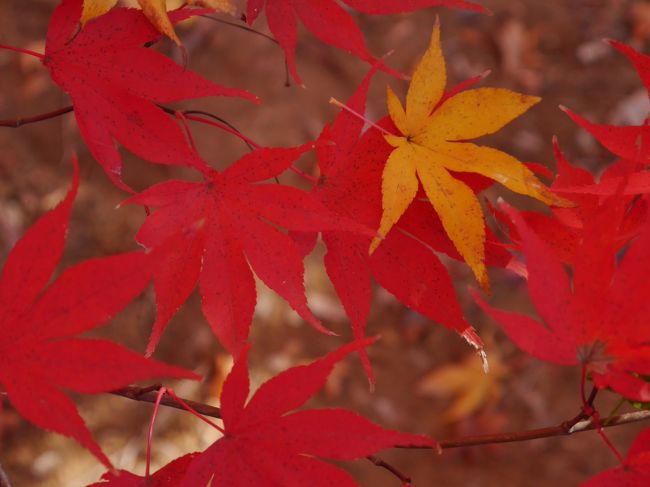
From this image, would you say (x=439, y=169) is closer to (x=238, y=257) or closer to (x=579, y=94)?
(x=238, y=257)

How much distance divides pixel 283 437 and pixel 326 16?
15.3 inches

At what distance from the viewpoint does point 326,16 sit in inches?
27.2

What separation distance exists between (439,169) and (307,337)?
132 cm

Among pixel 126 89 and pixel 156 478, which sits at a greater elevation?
pixel 126 89

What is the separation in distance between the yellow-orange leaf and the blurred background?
1257 millimetres

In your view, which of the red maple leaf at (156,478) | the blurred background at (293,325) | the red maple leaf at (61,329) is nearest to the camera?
the red maple leaf at (61,329)

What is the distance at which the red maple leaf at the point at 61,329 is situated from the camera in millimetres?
469

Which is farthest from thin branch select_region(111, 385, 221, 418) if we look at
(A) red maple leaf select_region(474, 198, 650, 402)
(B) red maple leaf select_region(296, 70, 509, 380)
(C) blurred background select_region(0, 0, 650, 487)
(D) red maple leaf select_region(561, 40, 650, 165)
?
(C) blurred background select_region(0, 0, 650, 487)

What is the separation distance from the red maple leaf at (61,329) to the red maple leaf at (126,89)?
0.14 meters

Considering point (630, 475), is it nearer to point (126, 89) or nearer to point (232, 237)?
point (232, 237)

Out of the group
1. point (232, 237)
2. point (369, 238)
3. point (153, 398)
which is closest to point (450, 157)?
point (369, 238)

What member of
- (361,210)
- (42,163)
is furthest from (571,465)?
(42,163)

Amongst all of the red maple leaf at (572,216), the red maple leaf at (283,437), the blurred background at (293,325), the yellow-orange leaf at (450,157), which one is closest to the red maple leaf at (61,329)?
the red maple leaf at (283,437)

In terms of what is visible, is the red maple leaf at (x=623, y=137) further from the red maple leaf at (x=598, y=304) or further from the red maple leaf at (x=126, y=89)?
the red maple leaf at (x=126, y=89)
